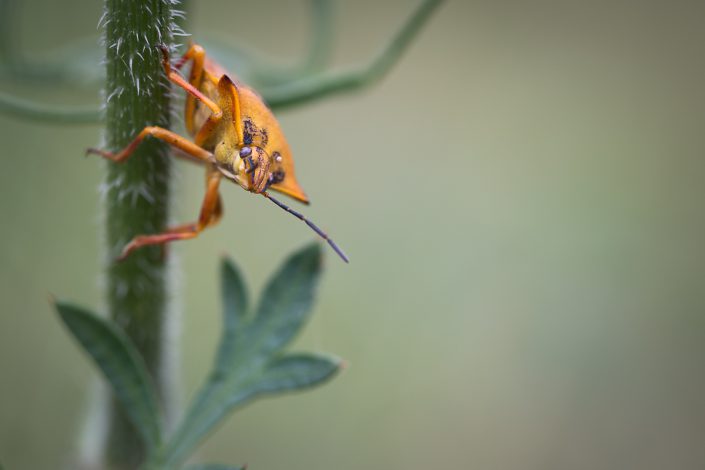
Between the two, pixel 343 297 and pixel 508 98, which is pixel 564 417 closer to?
pixel 343 297

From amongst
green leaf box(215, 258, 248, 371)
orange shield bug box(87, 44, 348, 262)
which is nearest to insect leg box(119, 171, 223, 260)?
orange shield bug box(87, 44, 348, 262)

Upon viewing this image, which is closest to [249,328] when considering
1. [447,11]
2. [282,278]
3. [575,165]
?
[282,278]

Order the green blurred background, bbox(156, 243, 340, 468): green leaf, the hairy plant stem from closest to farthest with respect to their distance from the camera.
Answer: the hairy plant stem < bbox(156, 243, 340, 468): green leaf < the green blurred background

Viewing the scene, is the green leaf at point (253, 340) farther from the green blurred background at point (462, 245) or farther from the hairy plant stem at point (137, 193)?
the green blurred background at point (462, 245)

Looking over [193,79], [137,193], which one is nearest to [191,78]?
[193,79]

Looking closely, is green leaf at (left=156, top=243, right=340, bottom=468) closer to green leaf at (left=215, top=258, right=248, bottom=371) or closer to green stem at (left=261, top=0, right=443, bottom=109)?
green leaf at (left=215, top=258, right=248, bottom=371)

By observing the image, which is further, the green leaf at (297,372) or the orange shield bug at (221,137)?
the green leaf at (297,372)

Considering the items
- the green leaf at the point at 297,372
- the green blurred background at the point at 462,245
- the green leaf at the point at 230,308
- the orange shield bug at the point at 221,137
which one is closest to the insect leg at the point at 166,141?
the orange shield bug at the point at 221,137
